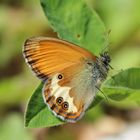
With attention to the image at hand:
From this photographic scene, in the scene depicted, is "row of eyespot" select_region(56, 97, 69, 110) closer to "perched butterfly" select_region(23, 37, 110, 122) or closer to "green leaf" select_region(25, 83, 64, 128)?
"perched butterfly" select_region(23, 37, 110, 122)

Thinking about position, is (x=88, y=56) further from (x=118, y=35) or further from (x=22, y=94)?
(x=118, y=35)

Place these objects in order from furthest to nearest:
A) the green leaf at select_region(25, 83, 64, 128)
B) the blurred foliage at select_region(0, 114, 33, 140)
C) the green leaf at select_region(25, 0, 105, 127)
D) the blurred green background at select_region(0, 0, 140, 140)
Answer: the blurred green background at select_region(0, 0, 140, 140) < the blurred foliage at select_region(0, 114, 33, 140) < the green leaf at select_region(25, 0, 105, 127) < the green leaf at select_region(25, 83, 64, 128)

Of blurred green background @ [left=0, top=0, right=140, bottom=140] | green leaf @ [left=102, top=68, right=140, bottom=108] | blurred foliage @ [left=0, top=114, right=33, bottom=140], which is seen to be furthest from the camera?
blurred green background @ [left=0, top=0, right=140, bottom=140]

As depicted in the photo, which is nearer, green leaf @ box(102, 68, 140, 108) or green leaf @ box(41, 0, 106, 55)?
green leaf @ box(102, 68, 140, 108)

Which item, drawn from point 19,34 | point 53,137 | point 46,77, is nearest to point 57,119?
point 46,77

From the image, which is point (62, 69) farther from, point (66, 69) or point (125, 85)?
point (125, 85)

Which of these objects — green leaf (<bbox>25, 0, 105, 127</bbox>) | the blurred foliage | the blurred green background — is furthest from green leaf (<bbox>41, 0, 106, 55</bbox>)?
the blurred foliage
